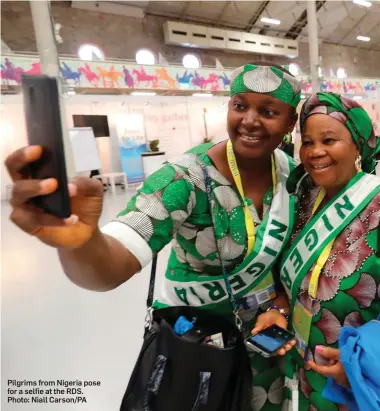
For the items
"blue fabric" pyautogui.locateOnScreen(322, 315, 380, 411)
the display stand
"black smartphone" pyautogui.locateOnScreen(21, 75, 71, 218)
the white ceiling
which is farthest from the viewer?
the white ceiling

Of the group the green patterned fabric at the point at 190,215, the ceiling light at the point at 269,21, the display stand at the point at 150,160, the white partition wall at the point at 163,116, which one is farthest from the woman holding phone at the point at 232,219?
the ceiling light at the point at 269,21

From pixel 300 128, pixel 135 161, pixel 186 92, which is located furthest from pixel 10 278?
pixel 186 92

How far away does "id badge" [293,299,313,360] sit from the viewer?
947 millimetres

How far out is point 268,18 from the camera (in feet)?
41.6

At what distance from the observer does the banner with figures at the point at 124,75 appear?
7020 millimetres

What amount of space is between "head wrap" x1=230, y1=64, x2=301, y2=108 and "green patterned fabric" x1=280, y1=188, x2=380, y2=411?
13.9 inches

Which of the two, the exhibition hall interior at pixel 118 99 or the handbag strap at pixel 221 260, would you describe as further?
the exhibition hall interior at pixel 118 99

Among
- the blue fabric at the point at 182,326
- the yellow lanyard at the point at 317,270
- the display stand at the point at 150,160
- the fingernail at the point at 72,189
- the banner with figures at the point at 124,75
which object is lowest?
the blue fabric at the point at 182,326

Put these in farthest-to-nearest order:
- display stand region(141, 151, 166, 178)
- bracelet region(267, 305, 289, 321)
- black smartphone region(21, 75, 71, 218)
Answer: display stand region(141, 151, 166, 178), bracelet region(267, 305, 289, 321), black smartphone region(21, 75, 71, 218)

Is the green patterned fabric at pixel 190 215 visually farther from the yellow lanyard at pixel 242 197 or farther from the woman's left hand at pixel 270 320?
the woman's left hand at pixel 270 320

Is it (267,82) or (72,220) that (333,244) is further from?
(72,220)

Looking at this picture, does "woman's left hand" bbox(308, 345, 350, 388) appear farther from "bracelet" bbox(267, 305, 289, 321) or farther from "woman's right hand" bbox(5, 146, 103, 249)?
"woman's right hand" bbox(5, 146, 103, 249)

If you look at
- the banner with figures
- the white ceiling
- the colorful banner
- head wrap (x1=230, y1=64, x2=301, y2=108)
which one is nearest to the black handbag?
head wrap (x1=230, y1=64, x2=301, y2=108)

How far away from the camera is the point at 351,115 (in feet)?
2.98
